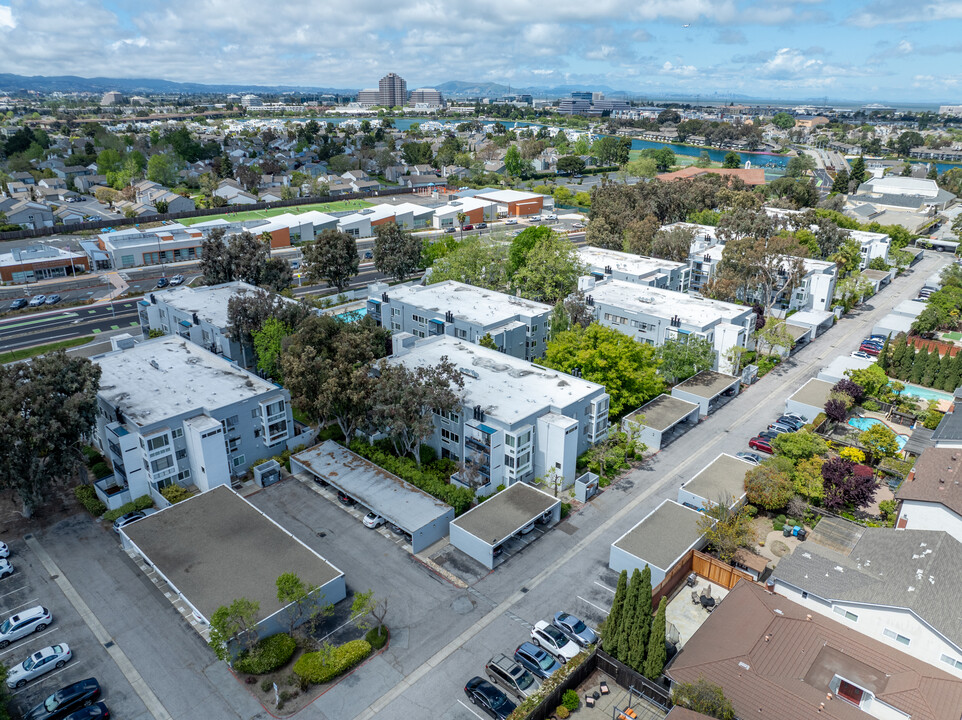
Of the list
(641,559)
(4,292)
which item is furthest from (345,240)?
(641,559)

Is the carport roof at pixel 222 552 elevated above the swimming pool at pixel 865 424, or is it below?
above

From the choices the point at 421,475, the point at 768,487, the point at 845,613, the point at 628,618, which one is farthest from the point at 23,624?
the point at 768,487

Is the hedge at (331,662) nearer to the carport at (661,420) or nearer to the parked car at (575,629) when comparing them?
the parked car at (575,629)

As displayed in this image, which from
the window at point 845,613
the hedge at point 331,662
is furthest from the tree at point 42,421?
the window at point 845,613

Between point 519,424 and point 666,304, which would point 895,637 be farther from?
point 666,304

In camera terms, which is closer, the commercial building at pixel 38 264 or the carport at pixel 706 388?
the carport at pixel 706 388

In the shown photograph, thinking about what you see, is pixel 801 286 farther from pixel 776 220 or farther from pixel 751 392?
pixel 751 392

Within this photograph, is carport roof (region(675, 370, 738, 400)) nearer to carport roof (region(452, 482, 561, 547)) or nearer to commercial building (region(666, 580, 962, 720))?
carport roof (region(452, 482, 561, 547))

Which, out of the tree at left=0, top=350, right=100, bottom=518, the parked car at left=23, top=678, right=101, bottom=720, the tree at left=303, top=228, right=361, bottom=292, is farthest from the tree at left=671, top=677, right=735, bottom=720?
the tree at left=303, top=228, right=361, bottom=292
